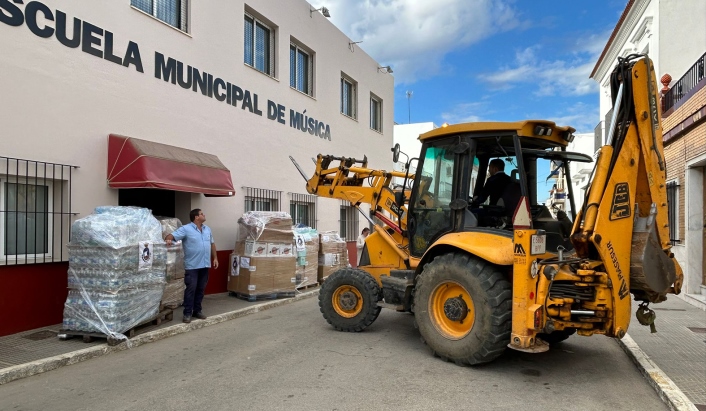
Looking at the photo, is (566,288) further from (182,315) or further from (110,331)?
(182,315)

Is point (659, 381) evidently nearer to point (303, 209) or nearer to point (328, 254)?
point (328, 254)

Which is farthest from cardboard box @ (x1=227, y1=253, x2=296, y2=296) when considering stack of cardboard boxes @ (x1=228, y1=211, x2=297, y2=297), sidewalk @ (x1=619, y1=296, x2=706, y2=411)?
sidewalk @ (x1=619, y1=296, x2=706, y2=411)

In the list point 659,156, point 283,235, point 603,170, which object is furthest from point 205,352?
point 659,156

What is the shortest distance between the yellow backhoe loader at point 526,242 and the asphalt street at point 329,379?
1.36 ft

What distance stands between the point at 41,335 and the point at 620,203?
6915mm

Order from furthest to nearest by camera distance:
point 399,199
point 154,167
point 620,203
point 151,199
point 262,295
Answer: point 262,295 → point 151,199 → point 154,167 → point 399,199 → point 620,203

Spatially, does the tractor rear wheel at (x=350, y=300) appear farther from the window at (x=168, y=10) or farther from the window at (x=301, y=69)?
the window at (x=301, y=69)

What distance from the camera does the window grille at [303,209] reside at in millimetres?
12734

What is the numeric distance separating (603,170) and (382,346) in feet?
11.0

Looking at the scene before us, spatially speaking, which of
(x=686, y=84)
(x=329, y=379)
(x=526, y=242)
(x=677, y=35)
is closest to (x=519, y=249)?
(x=526, y=242)

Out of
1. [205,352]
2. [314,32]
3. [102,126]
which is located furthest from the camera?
[314,32]

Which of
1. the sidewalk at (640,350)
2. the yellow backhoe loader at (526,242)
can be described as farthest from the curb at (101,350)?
the yellow backhoe loader at (526,242)

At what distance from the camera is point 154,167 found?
7.42 meters

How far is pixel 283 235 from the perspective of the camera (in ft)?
31.1
